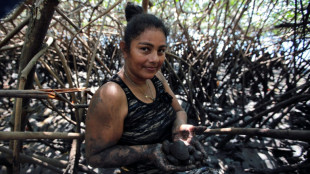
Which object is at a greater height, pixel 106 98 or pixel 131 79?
pixel 131 79

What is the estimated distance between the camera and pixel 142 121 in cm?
128

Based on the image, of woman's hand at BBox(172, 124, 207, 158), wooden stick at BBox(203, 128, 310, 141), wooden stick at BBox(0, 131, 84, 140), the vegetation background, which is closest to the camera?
wooden stick at BBox(0, 131, 84, 140)

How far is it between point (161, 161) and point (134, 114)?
33 cm

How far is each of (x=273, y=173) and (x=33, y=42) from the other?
249 centimetres

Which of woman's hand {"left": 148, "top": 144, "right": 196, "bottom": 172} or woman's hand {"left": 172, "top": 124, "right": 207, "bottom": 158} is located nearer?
woman's hand {"left": 148, "top": 144, "right": 196, "bottom": 172}

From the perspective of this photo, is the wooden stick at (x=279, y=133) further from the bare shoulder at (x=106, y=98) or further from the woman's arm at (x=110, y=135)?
the bare shoulder at (x=106, y=98)

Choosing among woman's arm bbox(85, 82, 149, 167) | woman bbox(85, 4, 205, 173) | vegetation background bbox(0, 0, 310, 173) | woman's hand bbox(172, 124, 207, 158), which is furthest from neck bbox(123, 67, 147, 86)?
woman's hand bbox(172, 124, 207, 158)

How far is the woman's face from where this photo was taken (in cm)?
124

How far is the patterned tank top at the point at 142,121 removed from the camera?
125cm

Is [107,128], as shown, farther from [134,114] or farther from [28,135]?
[28,135]

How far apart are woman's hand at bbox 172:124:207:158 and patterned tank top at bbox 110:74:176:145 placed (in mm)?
113

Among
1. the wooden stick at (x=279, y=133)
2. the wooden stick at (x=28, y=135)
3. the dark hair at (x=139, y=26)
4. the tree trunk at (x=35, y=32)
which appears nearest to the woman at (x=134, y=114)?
the dark hair at (x=139, y=26)

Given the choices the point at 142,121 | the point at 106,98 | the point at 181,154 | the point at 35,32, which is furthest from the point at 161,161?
the point at 35,32

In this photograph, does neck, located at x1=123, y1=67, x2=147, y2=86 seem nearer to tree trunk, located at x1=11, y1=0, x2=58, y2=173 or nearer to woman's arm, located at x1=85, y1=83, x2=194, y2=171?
woman's arm, located at x1=85, y1=83, x2=194, y2=171
